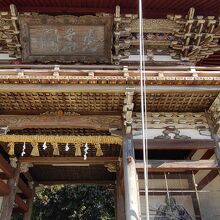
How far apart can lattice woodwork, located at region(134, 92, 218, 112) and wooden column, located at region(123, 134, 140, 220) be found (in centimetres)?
105

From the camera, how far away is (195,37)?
852 cm

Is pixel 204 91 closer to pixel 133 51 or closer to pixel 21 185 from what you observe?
pixel 133 51

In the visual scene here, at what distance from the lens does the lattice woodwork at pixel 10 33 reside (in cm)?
805

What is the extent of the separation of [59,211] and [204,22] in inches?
683

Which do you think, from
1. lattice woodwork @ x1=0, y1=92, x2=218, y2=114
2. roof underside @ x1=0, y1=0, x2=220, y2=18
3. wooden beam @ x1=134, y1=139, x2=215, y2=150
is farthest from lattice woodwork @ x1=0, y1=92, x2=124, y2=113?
roof underside @ x1=0, y1=0, x2=220, y2=18

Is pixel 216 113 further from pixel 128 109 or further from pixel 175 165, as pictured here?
pixel 128 109

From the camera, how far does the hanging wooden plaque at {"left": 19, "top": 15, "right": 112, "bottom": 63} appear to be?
8102 mm

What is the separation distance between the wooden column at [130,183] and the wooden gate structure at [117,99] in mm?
21

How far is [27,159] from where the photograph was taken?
905 cm

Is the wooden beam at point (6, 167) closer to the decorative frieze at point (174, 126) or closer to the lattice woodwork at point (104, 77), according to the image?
the lattice woodwork at point (104, 77)

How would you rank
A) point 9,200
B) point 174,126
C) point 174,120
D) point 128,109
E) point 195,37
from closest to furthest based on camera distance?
1. point 128,109
2. point 174,126
3. point 174,120
4. point 9,200
5. point 195,37

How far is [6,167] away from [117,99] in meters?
3.75

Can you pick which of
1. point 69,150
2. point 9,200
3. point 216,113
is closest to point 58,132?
point 69,150

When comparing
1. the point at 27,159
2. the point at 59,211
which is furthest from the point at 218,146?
the point at 59,211
